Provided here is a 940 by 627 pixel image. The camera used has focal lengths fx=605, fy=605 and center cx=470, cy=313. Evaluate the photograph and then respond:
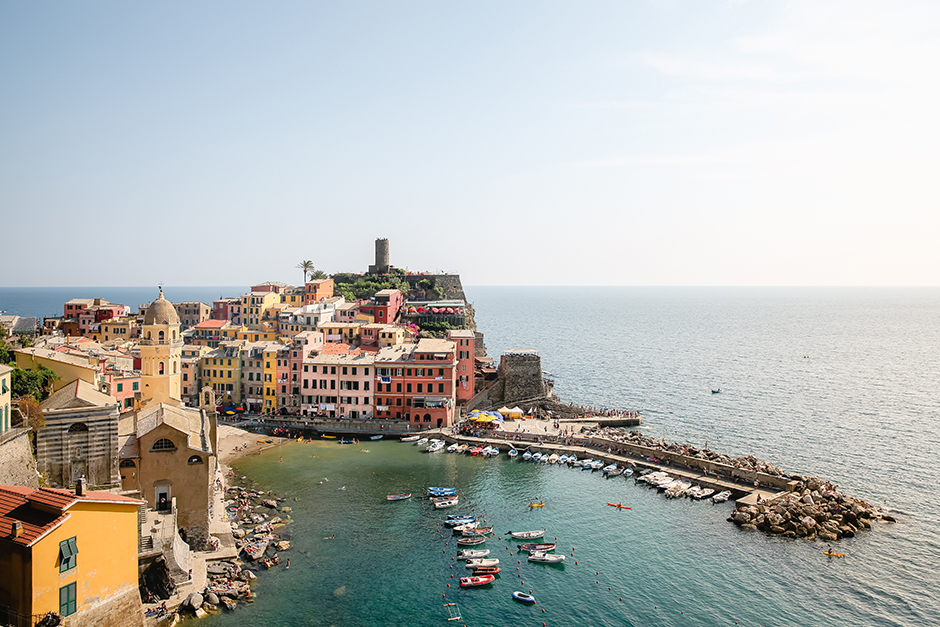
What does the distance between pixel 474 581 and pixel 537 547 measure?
6259 millimetres

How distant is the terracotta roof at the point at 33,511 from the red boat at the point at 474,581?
2159cm

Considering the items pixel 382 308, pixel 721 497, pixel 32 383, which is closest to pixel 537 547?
pixel 721 497

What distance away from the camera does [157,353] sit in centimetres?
4872

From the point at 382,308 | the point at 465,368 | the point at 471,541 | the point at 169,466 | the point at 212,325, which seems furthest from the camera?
the point at 382,308

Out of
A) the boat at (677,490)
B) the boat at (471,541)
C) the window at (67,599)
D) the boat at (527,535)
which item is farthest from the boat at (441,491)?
the window at (67,599)

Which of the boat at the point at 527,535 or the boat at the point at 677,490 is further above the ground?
the boat at the point at 677,490

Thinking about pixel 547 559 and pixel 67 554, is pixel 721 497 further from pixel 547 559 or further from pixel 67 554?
pixel 67 554

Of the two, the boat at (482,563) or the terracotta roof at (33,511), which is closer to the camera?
the terracotta roof at (33,511)

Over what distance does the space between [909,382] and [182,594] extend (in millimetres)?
121571

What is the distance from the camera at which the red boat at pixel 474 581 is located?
123 feet

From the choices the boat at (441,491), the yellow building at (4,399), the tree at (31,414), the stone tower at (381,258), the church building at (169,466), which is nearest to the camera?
the yellow building at (4,399)

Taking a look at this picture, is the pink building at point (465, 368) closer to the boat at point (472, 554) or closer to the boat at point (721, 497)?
the boat at point (721, 497)

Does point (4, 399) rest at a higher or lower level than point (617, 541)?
higher

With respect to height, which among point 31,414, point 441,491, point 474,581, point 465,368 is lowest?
point 474,581
